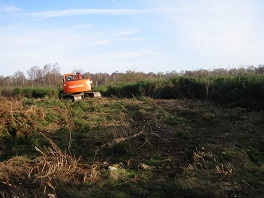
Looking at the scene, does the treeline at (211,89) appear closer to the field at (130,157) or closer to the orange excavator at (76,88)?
the field at (130,157)

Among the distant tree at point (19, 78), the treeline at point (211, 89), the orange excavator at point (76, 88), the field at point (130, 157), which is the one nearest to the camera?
the field at point (130, 157)

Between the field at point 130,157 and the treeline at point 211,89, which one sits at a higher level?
the treeline at point 211,89

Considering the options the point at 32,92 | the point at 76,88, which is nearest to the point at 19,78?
the point at 32,92

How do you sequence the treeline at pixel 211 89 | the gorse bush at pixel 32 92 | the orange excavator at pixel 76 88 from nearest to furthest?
1. the treeline at pixel 211 89
2. the orange excavator at pixel 76 88
3. the gorse bush at pixel 32 92

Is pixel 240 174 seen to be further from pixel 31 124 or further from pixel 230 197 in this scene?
pixel 31 124

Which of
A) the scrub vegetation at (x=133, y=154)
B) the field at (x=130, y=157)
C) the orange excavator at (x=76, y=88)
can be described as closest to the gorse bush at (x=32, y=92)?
the orange excavator at (x=76, y=88)

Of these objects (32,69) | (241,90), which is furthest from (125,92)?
(32,69)

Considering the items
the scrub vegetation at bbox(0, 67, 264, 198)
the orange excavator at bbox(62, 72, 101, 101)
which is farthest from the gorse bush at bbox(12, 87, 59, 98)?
the scrub vegetation at bbox(0, 67, 264, 198)

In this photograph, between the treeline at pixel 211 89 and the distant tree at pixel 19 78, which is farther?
the distant tree at pixel 19 78

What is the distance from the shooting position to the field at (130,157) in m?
4.35

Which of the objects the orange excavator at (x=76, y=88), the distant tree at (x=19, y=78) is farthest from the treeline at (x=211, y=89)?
the distant tree at (x=19, y=78)

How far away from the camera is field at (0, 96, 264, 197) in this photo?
4.35 meters

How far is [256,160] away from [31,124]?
6006 mm

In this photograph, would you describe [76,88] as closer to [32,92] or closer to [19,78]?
[32,92]
